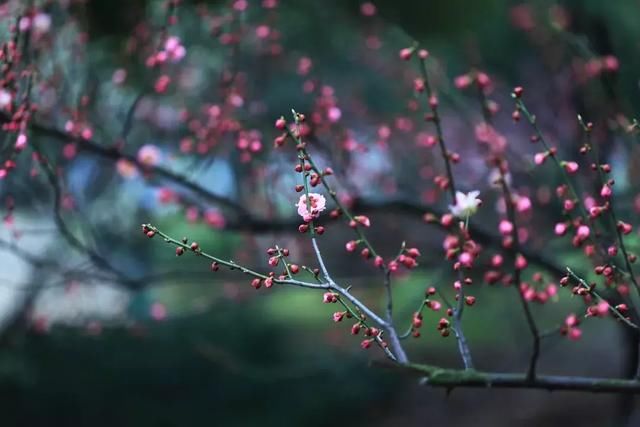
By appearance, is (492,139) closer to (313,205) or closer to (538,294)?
(538,294)

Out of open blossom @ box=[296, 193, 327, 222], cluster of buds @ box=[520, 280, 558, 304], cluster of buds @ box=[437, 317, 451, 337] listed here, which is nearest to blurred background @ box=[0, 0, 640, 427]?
cluster of buds @ box=[520, 280, 558, 304]

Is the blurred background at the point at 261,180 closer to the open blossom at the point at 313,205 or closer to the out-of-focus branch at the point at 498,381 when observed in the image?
the out-of-focus branch at the point at 498,381

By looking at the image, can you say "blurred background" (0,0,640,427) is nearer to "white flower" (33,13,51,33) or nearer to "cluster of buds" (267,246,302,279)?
"white flower" (33,13,51,33)

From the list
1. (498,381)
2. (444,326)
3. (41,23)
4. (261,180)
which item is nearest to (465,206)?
(444,326)

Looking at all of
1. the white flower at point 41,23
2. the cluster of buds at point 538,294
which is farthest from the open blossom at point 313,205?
the white flower at point 41,23

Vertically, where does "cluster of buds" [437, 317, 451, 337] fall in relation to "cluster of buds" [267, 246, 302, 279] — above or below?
below

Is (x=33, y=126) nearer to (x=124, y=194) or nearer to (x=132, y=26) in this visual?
(x=132, y=26)

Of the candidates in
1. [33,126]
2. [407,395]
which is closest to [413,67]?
[33,126]

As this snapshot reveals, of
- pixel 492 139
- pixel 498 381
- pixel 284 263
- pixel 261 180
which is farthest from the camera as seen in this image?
pixel 261 180

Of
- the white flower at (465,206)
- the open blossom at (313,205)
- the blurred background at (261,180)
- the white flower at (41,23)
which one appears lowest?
the blurred background at (261,180)
